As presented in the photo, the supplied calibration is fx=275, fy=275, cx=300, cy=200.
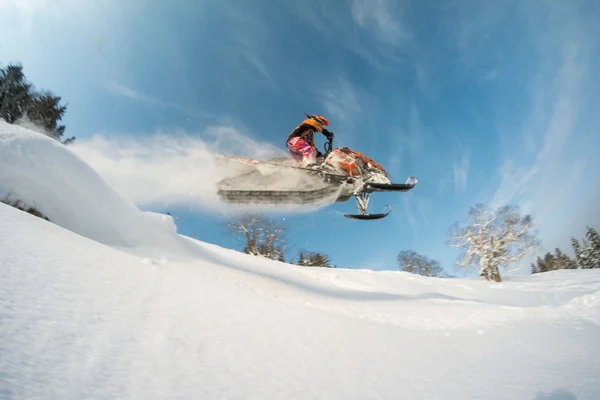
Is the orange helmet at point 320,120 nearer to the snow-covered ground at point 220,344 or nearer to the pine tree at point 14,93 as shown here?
the snow-covered ground at point 220,344

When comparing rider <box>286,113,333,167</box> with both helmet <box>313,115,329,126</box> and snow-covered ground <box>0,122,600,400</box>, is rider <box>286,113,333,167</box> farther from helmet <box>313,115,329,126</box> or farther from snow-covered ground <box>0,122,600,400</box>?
snow-covered ground <box>0,122,600,400</box>

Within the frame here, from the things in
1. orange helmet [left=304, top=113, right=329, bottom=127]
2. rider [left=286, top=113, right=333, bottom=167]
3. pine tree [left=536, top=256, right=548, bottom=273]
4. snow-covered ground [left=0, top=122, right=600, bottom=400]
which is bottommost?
snow-covered ground [left=0, top=122, right=600, bottom=400]

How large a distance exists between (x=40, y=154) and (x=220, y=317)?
682 cm

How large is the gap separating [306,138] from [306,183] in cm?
184

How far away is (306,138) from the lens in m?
9.85

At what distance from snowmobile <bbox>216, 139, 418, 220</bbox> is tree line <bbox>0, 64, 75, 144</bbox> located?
21151 millimetres

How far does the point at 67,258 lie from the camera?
3129 millimetres

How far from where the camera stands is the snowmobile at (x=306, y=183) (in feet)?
29.3

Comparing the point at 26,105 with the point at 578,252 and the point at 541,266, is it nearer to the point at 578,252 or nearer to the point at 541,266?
the point at 578,252

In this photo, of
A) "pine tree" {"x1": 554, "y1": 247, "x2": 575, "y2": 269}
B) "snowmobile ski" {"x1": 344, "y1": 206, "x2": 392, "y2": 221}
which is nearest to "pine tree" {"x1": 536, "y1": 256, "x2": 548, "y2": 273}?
"pine tree" {"x1": 554, "y1": 247, "x2": 575, "y2": 269}

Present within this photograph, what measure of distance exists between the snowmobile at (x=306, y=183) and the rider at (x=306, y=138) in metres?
0.34

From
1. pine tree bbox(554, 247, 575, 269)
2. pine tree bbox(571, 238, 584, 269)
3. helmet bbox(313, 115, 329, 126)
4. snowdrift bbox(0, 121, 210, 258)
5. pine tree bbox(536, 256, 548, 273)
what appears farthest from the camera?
pine tree bbox(536, 256, 548, 273)

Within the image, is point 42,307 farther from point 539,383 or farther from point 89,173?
point 89,173

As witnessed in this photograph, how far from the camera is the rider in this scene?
9570 mm
